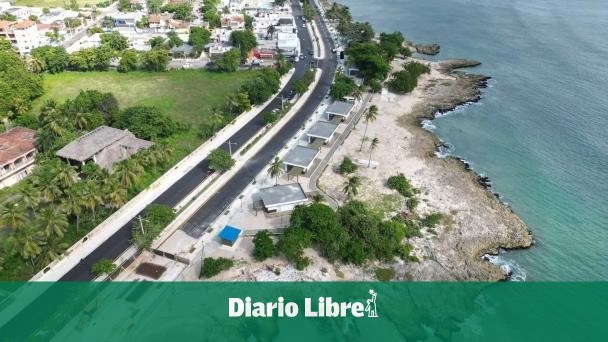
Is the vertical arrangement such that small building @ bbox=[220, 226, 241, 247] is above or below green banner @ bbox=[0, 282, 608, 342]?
above

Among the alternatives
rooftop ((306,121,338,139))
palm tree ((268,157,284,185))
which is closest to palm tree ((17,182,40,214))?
palm tree ((268,157,284,185))

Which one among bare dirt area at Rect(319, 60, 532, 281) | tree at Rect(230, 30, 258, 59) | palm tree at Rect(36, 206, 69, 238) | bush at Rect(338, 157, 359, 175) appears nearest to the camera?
palm tree at Rect(36, 206, 69, 238)

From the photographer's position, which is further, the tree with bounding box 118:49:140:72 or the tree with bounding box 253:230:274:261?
the tree with bounding box 118:49:140:72

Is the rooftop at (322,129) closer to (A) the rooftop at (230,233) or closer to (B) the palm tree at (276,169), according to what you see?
(B) the palm tree at (276,169)

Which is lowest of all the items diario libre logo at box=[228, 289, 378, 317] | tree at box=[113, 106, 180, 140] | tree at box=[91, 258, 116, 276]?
diario libre logo at box=[228, 289, 378, 317]

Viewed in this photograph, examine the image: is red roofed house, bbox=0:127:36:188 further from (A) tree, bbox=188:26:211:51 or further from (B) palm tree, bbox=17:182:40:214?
(A) tree, bbox=188:26:211:51

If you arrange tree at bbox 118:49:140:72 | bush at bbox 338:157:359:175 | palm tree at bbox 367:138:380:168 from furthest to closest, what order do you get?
1. tree at bbox 118:49:140:72
2. palm tree at bbox 367:138:380:168
3. bush at bbox 338:157:359:175

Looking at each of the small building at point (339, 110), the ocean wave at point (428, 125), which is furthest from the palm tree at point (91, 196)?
the ocean wave at point (428, 125)

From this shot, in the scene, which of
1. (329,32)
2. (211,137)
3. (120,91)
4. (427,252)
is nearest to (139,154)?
Result: (211,137)
